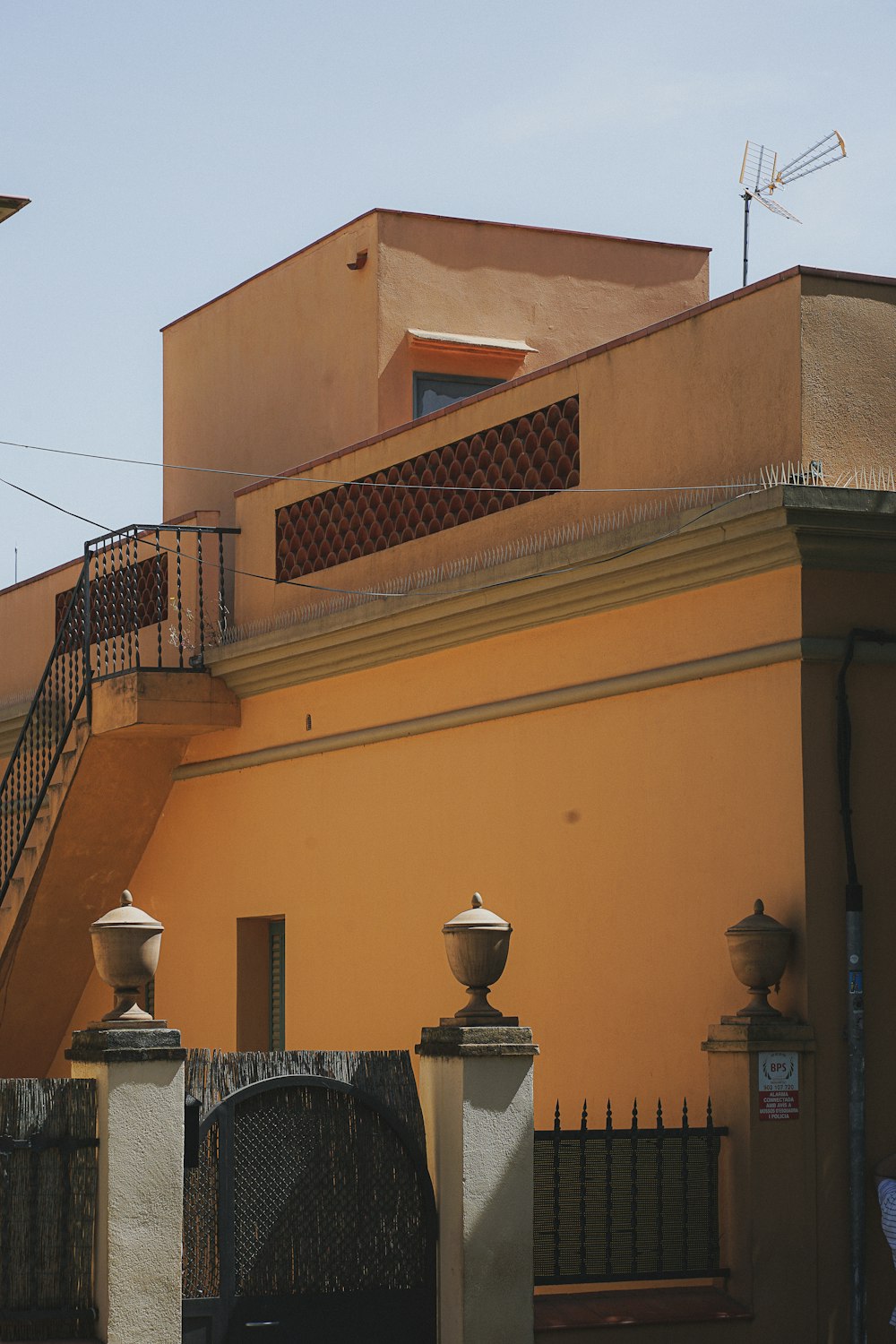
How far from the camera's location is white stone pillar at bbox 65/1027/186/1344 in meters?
8.92

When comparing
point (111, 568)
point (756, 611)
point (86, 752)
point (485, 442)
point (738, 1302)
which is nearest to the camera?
point (738, 1302)

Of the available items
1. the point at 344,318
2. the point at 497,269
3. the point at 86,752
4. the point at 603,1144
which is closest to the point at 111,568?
the point at 86,752

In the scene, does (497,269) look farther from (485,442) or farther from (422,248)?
(485,442)

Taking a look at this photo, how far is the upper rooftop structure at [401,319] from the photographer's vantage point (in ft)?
57.4

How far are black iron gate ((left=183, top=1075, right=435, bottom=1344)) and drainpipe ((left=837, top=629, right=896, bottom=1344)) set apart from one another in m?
2.15

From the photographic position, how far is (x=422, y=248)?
58.0ft

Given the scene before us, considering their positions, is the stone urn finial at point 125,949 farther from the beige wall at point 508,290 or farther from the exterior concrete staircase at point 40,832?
the beige wall at point 508,290

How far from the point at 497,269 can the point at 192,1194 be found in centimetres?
1073

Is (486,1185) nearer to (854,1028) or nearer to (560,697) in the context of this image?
(854,1028)

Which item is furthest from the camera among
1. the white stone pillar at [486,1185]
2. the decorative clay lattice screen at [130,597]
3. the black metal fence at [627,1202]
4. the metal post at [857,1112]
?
the decorative clay lattice screen at [130,597]

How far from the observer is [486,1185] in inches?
380

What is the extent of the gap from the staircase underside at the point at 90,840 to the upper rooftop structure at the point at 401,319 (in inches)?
122

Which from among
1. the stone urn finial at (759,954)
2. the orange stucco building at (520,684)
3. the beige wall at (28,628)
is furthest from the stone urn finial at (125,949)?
the beige wall at (28,628)

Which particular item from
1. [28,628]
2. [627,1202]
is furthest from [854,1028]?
[28,628]
